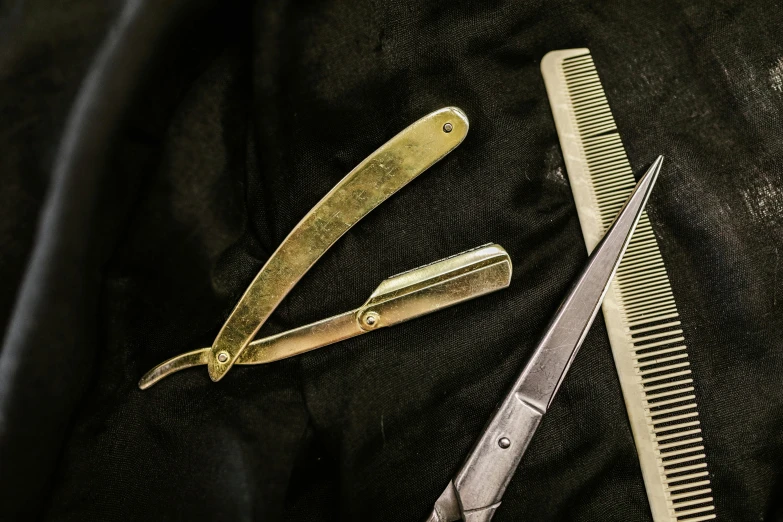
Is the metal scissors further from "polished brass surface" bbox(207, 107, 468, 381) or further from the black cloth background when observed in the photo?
"polished brass surface" bbox(207, 107, 468, 381)

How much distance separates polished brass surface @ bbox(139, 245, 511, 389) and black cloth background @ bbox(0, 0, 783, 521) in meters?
0.01

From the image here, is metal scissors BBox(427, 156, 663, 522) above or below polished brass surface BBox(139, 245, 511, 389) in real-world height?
below

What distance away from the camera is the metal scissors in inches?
18.8

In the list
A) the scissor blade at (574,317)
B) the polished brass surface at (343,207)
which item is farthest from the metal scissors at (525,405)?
the polished brass surface at (343,207)

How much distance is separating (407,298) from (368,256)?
5 cm

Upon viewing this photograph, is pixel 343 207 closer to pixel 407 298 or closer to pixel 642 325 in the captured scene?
pixel 407 298

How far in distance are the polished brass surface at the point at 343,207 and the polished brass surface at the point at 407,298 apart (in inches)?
1.0

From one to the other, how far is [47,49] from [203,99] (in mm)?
142

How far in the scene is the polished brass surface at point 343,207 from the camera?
0.52 meters

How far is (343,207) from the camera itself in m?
0.52

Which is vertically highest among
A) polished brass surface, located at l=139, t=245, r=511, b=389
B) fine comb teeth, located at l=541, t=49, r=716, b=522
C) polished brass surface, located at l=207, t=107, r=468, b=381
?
polished brass surface, located at l=207, t=107, r=468, b=381

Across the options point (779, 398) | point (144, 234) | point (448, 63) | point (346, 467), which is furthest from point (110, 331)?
point (779, 398)

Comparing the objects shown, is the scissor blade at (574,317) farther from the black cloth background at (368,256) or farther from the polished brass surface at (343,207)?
the polished brass surface at (343,207)

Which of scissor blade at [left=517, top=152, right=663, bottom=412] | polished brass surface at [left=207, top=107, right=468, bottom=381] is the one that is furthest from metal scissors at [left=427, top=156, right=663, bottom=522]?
polished brass surface at [left=207, top=107, right=468, bottom=381]
